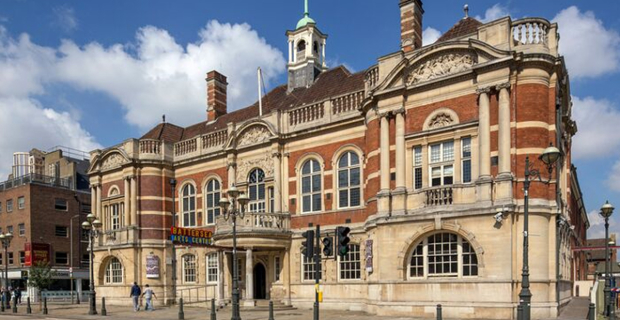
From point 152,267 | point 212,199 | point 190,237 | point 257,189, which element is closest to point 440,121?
point 257,189

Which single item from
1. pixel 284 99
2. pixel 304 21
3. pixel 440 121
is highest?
pixel 304 21

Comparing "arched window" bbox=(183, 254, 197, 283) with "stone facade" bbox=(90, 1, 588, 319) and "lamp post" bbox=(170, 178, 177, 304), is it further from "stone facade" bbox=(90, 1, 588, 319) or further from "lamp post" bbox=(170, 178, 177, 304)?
"lamp post" bbox=(170, 178, 177, 304)

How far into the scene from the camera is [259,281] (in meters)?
30.9

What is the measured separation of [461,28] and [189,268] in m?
21.6

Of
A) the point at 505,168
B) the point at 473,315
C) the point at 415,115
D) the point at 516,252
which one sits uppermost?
the point at 415,115

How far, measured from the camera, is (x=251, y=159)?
31.3 m

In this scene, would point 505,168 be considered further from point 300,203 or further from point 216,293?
point 216,293

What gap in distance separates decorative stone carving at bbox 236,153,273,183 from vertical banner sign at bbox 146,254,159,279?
823cm

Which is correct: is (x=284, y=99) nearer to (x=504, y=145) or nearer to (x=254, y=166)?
(x=254, y=166)

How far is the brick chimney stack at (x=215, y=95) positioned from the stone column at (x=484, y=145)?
2367cm

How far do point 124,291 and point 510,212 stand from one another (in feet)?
85.2

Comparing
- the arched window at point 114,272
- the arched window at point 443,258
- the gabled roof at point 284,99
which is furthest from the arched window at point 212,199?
the arched window at point 443,258

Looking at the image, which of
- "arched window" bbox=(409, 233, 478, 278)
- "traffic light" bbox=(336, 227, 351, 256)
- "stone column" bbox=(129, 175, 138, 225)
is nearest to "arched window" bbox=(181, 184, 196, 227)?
"stone column" bbox=(129, 175, 138, 225)

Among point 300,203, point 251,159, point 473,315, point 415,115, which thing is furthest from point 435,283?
point 251,159
